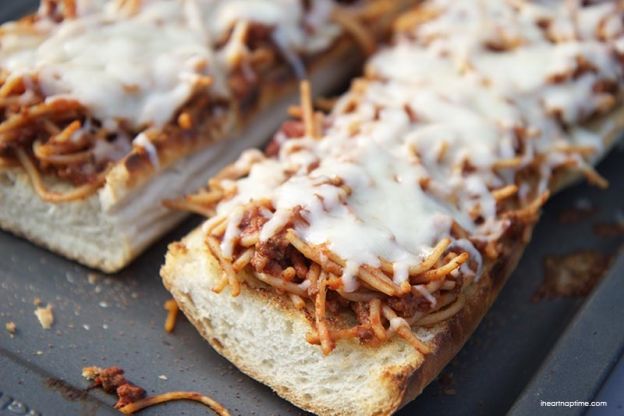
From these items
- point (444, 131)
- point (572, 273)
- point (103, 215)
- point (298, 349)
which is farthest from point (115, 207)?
point (572, 273)

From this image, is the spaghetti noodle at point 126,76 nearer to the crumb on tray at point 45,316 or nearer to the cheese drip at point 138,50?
the cheese drip at point 138,50

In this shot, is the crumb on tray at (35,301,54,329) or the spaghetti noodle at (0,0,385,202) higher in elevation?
the spaghetti noodle at (0,0,385,202)

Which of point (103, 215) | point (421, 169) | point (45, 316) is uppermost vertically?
point (421, 169)

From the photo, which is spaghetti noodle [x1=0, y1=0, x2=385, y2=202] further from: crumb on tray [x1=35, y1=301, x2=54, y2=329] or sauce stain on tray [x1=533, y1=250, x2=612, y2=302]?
sauce stain on tray [x1=533, y1=250, x2=612, y2=302]

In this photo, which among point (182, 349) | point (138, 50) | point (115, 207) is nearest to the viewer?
point (182, 349)

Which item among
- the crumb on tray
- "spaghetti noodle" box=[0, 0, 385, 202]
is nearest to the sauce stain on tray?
"spaghetti noodle" box=[0, 0, 385, 202]

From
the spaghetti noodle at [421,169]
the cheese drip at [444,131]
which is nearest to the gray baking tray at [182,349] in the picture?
the spaghetti noodle at [421,169]

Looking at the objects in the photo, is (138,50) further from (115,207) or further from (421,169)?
(421,169)
